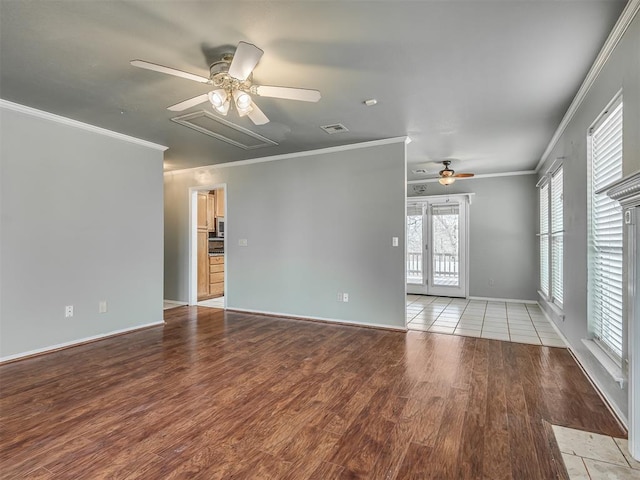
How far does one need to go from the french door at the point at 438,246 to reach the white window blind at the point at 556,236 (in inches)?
81.6

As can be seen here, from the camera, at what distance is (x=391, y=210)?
14.6 feet

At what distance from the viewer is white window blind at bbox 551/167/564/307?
4.35m

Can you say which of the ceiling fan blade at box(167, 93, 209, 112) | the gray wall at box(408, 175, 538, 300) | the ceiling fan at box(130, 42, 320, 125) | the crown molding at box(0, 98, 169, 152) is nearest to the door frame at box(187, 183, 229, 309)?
the crown molding at box(0, 98, 169, 152)

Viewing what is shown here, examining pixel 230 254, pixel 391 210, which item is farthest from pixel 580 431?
pixel 230 254

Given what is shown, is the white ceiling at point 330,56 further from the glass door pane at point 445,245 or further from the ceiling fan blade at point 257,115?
the glass door pane at point 445,245

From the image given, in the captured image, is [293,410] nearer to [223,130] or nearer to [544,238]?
[223,130]

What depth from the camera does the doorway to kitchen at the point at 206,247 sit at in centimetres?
612

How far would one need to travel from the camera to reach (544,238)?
5.58 meters

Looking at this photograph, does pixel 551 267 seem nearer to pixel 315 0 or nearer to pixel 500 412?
pixel 500 412

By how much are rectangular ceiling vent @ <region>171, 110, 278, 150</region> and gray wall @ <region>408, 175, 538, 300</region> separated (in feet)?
14.5

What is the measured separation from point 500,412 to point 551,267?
3.45 m

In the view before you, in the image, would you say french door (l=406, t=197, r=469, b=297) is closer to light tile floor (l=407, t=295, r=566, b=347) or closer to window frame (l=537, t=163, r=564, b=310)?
light tile floor (l=407, t=295, r=566, b=347)

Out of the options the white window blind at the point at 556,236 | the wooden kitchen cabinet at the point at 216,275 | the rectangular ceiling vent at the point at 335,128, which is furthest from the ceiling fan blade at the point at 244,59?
the wooden kitchen cabinet at the point at 216,275

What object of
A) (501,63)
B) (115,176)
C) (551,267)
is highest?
(501,63)
